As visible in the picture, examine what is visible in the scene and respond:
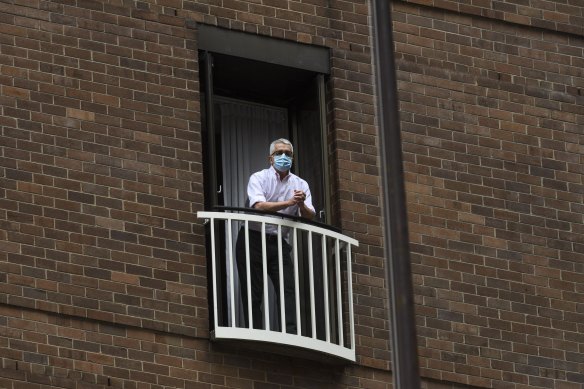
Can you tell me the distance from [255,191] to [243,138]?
123cm

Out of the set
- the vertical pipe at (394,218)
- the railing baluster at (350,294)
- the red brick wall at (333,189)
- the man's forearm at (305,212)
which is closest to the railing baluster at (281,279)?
the man's forearm at (305,212)

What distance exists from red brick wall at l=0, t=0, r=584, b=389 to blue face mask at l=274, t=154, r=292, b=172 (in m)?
0.69

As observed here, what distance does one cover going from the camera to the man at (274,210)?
71.9ft

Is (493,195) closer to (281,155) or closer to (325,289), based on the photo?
(325,289)

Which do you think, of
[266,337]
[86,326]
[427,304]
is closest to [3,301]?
[86,326]

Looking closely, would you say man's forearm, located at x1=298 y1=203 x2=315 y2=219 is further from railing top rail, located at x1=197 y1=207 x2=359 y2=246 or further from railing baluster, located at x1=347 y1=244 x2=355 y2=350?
railing baluster, located at x1=347 y1=244 x2=355 y2=350

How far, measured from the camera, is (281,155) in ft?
72.9

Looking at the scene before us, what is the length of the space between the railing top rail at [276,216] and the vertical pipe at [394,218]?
5086 millimetres

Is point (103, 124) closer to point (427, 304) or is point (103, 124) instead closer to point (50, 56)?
point (50, 56)

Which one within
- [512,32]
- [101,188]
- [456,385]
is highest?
[512,32]

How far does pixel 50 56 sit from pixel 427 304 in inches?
154

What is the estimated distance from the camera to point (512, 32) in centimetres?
2411

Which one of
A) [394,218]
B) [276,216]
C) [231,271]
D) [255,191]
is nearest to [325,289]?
[276,216]

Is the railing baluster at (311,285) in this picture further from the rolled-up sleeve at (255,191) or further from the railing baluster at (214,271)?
the railing baluster at (214,271)
